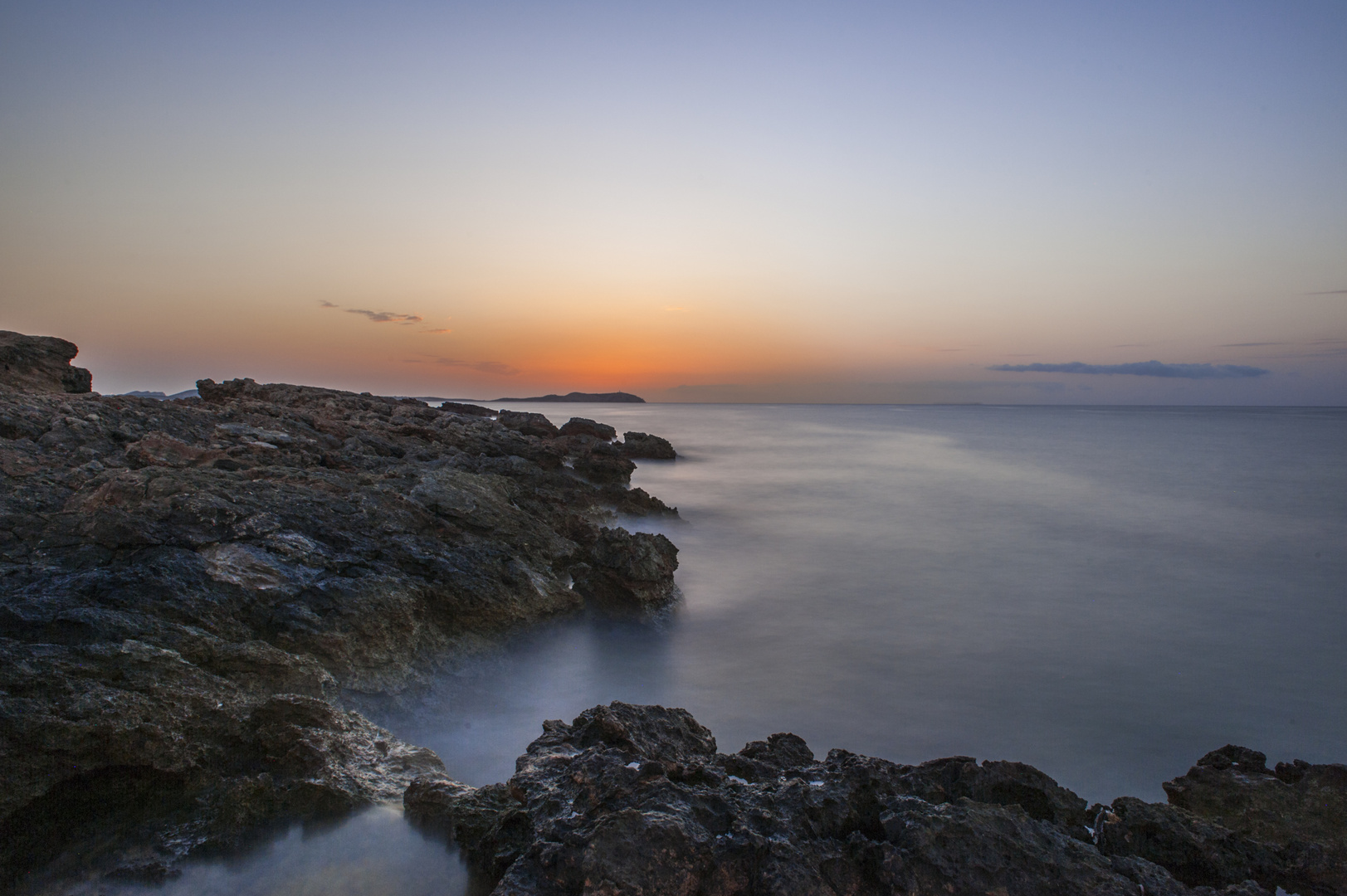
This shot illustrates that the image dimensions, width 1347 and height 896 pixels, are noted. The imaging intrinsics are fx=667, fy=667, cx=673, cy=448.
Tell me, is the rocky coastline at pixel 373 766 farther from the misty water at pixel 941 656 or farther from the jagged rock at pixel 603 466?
the jagged rock at pixel 603 466

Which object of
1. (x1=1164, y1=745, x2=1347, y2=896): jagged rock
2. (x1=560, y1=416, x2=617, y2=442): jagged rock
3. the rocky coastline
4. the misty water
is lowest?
the misty water

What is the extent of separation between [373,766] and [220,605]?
1890mm

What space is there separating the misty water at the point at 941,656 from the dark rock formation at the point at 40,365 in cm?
1016

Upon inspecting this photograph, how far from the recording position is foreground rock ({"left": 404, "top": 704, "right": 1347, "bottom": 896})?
256cm

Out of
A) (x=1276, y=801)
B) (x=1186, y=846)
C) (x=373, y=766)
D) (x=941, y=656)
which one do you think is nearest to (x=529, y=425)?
(x=941, y=656)

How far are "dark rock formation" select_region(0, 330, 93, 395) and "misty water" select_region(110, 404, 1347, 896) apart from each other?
10.2 metres

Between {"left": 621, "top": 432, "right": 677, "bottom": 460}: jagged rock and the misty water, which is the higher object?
{"left": 621, "top": 432, "right": 677, "bottom": 460}: jagged rock

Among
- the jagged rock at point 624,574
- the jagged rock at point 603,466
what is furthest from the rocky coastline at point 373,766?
the jagged rock at point 603,466

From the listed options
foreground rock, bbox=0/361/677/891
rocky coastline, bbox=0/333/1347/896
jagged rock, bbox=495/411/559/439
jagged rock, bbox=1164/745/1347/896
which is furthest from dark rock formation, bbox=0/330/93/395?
jagged rock, bbox=1164/745/1347/896

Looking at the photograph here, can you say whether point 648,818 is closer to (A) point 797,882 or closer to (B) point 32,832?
(A) point 797,882

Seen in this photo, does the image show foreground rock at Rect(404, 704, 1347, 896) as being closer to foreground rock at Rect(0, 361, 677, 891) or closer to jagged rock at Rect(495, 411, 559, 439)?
foreground rock at Rect(0, 361, 677, 891)

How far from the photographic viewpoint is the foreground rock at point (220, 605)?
3.09 meters

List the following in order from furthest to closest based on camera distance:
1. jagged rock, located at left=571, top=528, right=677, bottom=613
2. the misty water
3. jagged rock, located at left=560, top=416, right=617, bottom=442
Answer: jagged rock, located at left=560, top=416, right=617, bottom=442
jagged rock, located at left=571, top=528, right=677, bottom=613
the misty water

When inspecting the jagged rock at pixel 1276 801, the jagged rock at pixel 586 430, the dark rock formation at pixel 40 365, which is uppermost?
the dark rock formation at pixel 40 365
